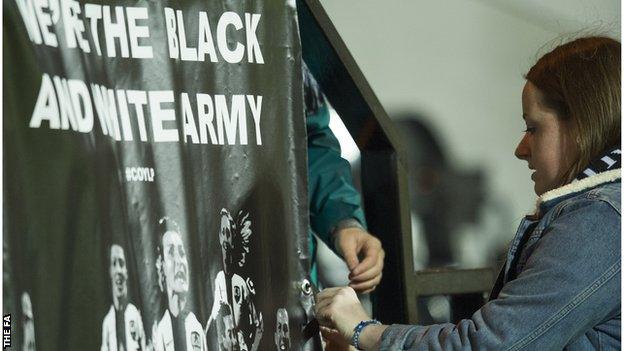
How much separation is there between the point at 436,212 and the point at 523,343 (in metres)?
2.86

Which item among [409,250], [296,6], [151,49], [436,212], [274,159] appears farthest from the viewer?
[436,212]

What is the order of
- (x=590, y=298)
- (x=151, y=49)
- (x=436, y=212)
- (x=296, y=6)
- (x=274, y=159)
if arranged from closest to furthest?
(x=590, y=298) → (x=151, y=49) → (x=274, y=159) → (x=296, y=6) → (x=436, y=212)

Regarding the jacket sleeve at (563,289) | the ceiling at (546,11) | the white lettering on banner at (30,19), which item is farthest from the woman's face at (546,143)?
the ceiling at (546,11)

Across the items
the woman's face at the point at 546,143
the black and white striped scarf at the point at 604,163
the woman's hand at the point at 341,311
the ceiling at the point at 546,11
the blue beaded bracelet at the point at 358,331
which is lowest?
the blue beaded bracelet at the point at 358,331

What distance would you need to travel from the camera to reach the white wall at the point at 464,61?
4176 millimetres

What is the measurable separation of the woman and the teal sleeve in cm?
52

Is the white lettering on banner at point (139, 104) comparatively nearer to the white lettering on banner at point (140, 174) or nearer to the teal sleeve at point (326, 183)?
the white lettering on banner at point (140, 174)

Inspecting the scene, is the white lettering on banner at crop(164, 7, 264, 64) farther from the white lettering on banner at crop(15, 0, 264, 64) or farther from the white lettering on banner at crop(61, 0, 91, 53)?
the white lettering on banner at crop(61, 0, 91, 53)

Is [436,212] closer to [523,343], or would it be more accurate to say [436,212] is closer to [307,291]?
[307,291]

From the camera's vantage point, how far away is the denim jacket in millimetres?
1459

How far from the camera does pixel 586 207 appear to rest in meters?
1.49

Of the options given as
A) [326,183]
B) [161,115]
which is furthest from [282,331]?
[326,183]

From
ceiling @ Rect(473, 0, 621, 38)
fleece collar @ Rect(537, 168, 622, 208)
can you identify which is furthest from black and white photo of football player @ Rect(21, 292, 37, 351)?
ceiling @ Rect(473, 0, 621, 38)

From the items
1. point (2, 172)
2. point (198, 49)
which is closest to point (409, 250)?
point (198, 49)
